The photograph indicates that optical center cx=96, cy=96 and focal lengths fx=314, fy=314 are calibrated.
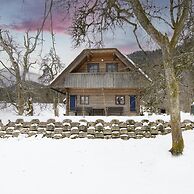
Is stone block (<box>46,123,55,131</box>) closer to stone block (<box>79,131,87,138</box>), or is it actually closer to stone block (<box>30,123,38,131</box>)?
stone block (<box>30,123,38,131</box>)

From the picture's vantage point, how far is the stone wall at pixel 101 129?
12.9 metres

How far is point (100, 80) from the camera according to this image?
79.6 feet

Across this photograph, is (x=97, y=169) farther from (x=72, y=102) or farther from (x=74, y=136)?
(x=72, y=102)

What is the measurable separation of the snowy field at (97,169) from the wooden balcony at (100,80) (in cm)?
1304

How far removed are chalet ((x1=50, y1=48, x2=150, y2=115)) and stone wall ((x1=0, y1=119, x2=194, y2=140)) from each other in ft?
35.1

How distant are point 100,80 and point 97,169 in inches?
644

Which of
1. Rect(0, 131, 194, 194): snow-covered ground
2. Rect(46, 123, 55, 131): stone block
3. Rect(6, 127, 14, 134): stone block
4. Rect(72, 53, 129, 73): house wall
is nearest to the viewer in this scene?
Rect(0, 131, 194, 194): snow-covered ground

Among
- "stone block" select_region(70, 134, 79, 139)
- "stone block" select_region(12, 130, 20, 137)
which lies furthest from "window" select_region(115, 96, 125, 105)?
"stone block" select_region(12, 130, 20, 137)

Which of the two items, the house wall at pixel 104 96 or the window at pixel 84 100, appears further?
the window at pixel 84 100

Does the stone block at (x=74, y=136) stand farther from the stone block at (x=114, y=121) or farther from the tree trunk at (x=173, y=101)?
the tree trunk at (x=173, y=101)

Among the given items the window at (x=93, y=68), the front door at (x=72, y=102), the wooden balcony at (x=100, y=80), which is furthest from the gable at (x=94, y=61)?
the front door at (x=72, y=102)

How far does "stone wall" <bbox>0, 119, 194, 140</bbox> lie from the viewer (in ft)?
42.2

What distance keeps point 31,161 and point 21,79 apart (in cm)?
2026

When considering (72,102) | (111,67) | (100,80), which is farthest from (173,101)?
(72,102)
